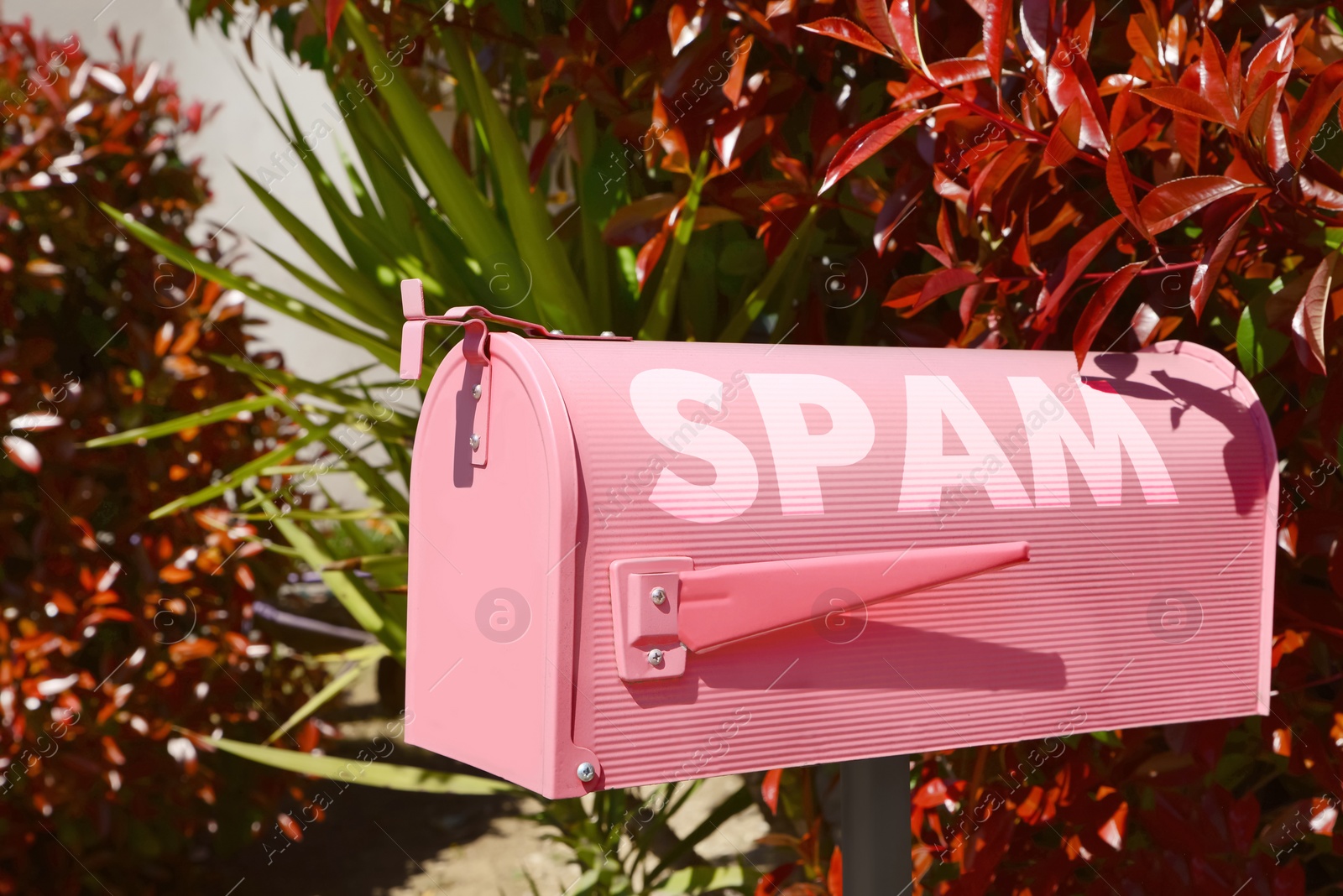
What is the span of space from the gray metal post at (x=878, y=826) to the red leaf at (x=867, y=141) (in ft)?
1.73

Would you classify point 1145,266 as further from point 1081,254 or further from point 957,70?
point 957,70

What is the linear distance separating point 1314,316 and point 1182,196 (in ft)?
0.49

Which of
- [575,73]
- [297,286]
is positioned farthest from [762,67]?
[297,286]

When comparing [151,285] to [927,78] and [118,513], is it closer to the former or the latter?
[118,513]

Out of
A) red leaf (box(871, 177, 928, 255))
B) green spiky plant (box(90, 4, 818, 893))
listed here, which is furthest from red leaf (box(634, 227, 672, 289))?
red leaf (box(871, 177, 928, 255))

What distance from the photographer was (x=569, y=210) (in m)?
1.74

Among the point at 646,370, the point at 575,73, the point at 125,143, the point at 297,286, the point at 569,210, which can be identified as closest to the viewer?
the point at 646,370

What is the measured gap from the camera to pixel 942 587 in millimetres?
888

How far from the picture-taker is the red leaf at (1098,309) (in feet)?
3.07

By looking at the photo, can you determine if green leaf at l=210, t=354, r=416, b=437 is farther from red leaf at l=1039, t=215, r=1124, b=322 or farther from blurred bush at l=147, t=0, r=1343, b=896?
red leaf at l=1039, t=215, r=1124, b=322

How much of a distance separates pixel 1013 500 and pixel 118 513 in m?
1.88

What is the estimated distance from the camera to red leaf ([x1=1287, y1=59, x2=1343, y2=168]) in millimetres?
832

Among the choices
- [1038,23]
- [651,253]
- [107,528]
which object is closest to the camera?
[1038,23]

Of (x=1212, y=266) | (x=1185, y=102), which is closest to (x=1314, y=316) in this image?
(x=1212, y=266)
